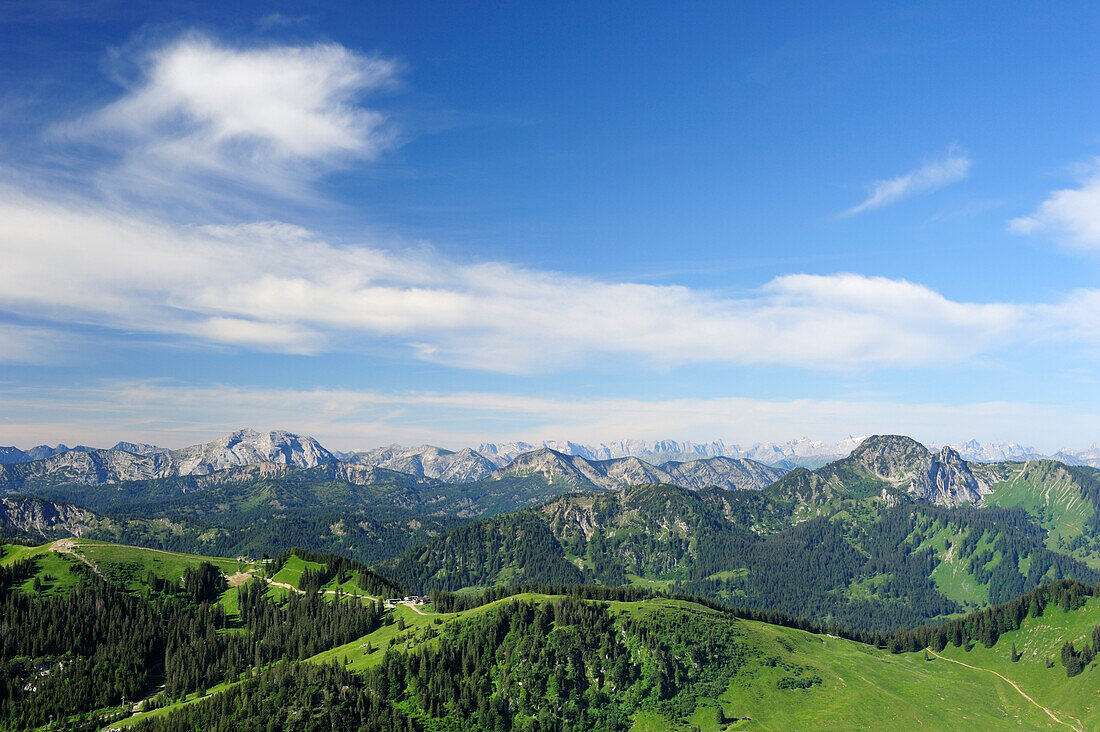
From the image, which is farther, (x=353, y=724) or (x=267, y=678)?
(x=267, y=678)

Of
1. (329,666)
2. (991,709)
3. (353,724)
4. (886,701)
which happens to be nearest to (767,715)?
(886,701)

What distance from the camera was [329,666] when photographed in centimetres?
19650

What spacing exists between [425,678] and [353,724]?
26421 millimetres

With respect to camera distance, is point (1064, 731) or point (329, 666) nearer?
point (1064, 731)

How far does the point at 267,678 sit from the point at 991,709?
221m

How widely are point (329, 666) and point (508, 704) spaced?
55.8m

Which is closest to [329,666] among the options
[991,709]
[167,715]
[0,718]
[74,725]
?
[167,715]

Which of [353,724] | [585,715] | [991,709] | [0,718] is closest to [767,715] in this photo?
[585,715]

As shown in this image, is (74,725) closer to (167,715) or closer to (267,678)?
(167,715)

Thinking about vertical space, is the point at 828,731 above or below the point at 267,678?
below

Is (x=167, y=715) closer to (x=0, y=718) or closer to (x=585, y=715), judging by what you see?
(x=0, y=718)

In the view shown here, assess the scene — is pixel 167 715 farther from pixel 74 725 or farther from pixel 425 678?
pixel 425 678

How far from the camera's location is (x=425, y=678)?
646ft

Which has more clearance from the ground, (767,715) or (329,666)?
(329,666)
